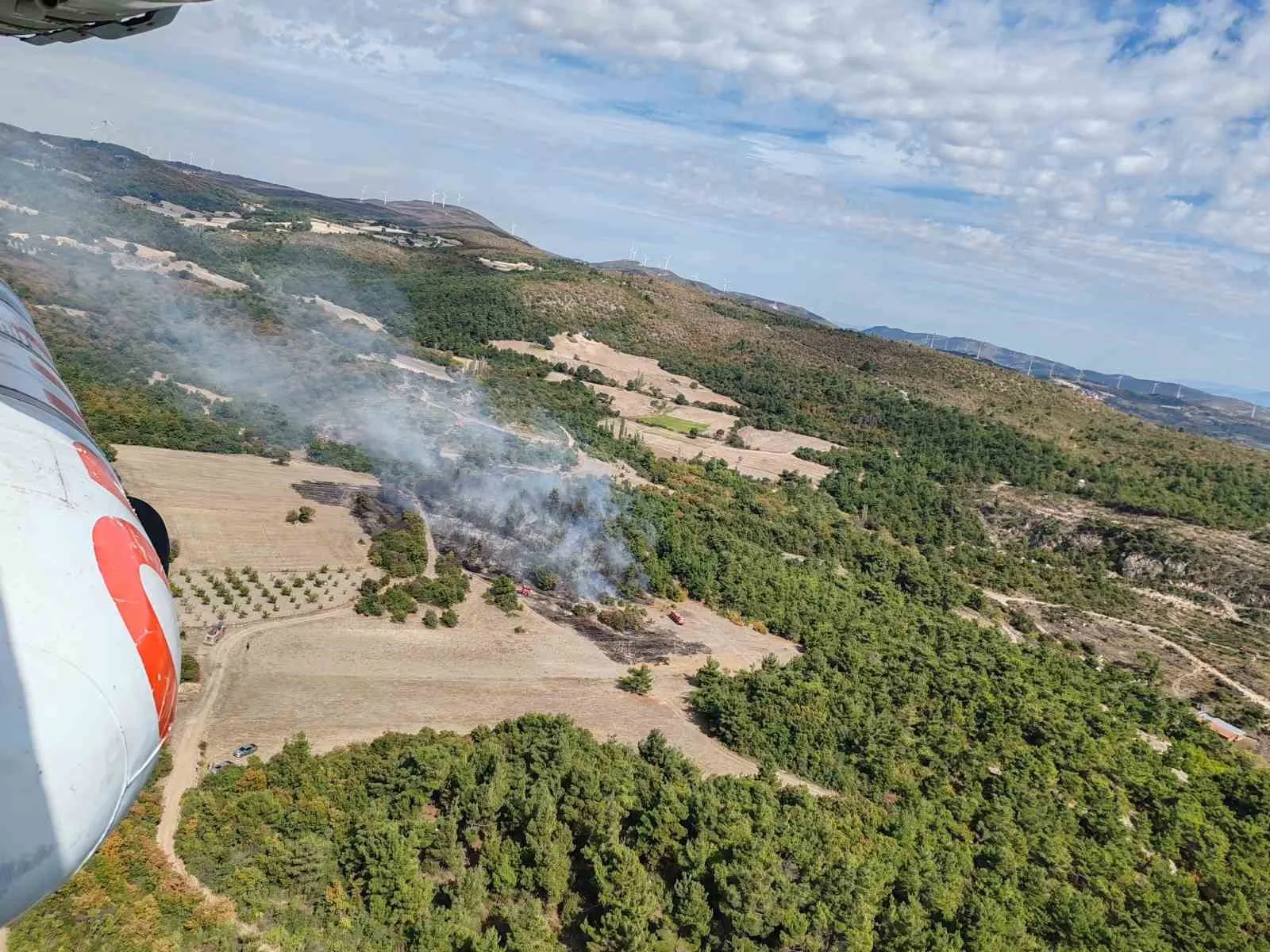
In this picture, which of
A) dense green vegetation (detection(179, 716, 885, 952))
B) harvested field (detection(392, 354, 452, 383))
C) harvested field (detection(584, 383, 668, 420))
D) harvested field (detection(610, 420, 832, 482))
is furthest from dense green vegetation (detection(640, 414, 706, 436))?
dense green vegetation (detection(179, 716, 885, 952))

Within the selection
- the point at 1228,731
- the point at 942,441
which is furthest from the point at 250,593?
the point at 942,441

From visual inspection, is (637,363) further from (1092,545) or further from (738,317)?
(1092,545)

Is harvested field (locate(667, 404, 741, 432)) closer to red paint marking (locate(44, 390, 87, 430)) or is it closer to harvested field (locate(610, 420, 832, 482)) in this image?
harvested field (locate(610, 420, 832, 482))

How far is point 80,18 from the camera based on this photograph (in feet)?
23.6

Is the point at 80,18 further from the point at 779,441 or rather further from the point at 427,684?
the point at 779,441

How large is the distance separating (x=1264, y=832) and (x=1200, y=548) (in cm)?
3530

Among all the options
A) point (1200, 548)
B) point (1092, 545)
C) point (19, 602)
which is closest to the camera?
point (19, 602)

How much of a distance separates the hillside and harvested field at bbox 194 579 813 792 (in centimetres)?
17

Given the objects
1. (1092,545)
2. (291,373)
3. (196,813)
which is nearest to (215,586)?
(196,813)

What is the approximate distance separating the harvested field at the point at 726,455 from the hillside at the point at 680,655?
0.65 meters

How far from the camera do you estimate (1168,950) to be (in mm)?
18578

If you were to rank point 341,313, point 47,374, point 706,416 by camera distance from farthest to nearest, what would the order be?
point 341,313 → point 706,416 → point 47,374

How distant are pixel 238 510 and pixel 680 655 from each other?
2255cm

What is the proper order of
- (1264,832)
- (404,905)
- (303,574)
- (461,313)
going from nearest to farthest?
(404,905), (1264,832), (303,574), (461,313)
